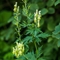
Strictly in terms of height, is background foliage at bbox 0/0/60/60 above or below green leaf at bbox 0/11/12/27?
below

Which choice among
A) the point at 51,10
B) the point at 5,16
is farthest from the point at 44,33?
the point at 5,16

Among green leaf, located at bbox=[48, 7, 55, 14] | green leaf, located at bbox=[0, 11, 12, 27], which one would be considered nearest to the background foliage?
green leaf, located at bbox=[48, 7, 55, 14]

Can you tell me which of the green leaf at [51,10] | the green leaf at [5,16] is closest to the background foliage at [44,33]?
the green leaf at [51,10]

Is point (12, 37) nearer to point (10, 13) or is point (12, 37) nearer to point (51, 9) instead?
point (10, 13)

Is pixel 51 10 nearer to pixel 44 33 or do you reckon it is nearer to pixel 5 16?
pixel 44 33

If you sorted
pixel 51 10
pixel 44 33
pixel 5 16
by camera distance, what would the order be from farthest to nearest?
pixel 5 16 → pixel 51 10 → pixel 44 33

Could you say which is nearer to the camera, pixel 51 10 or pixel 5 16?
pixel 51 10

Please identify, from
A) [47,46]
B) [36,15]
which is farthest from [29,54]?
[47,46]

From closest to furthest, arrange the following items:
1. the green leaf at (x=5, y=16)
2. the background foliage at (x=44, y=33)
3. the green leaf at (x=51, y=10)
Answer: the background foliage at (x=44, y=33) < the green leaf at (x=51, y=10) < the green leaf at (x=5, y=16)

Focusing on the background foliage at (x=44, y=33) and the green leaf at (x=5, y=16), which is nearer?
the background foliage at (x=44, y=33)

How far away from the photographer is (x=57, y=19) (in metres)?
2.85

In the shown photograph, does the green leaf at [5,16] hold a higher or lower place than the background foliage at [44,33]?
higher

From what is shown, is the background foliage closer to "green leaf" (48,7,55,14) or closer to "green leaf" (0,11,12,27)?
"green leaf" (48,7,55,14)

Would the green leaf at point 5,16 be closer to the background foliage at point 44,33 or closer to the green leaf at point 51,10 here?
the background foliage at point 44,33
